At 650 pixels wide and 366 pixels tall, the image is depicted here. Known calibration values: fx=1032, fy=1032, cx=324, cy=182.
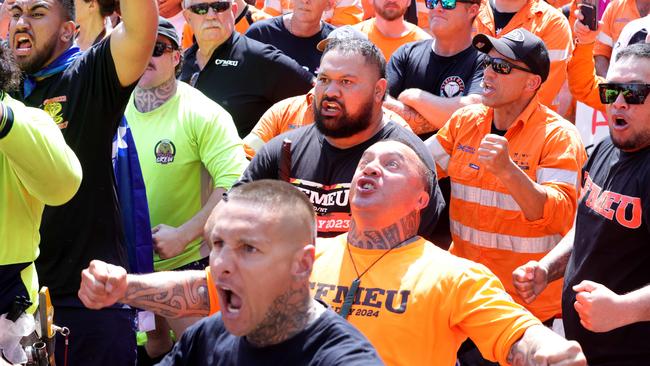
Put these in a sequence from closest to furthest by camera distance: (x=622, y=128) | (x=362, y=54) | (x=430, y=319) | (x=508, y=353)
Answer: (x=508, y=353) → (x=430, y=319) → (x=622, y=128) → (x=362, y=54)

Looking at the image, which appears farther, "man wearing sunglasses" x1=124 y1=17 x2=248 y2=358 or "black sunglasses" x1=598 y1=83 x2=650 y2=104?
"man wearing sunglasses" x1=124 y1=17 x2=248 y2=358

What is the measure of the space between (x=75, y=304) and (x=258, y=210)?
2264 millimetres

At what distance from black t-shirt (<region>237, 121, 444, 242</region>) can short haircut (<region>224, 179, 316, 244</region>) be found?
66.6 inches

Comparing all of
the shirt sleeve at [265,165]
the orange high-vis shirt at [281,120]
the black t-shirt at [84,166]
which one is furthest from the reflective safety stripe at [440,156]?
the black t-shirt at [84,166]

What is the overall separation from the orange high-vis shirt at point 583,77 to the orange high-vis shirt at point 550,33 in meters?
0.33

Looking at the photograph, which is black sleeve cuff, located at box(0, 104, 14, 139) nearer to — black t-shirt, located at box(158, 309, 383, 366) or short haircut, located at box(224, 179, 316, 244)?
short haircut, located at box(224, 179, 316, 244)

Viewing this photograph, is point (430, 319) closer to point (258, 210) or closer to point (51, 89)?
point (258, 210)

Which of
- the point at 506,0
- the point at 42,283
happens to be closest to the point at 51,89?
the point at 42,283

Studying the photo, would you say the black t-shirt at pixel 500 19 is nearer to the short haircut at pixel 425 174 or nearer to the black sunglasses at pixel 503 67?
the black sunglasses at pixel 503 67

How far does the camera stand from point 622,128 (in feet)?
14.7

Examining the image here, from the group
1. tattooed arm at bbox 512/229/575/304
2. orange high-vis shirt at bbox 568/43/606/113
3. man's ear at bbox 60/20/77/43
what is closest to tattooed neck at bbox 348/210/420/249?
tattooed arm at bbox 512/229/575/304

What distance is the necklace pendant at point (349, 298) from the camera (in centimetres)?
387

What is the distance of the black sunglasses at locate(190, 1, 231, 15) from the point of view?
6.89m

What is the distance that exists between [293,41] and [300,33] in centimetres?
8
